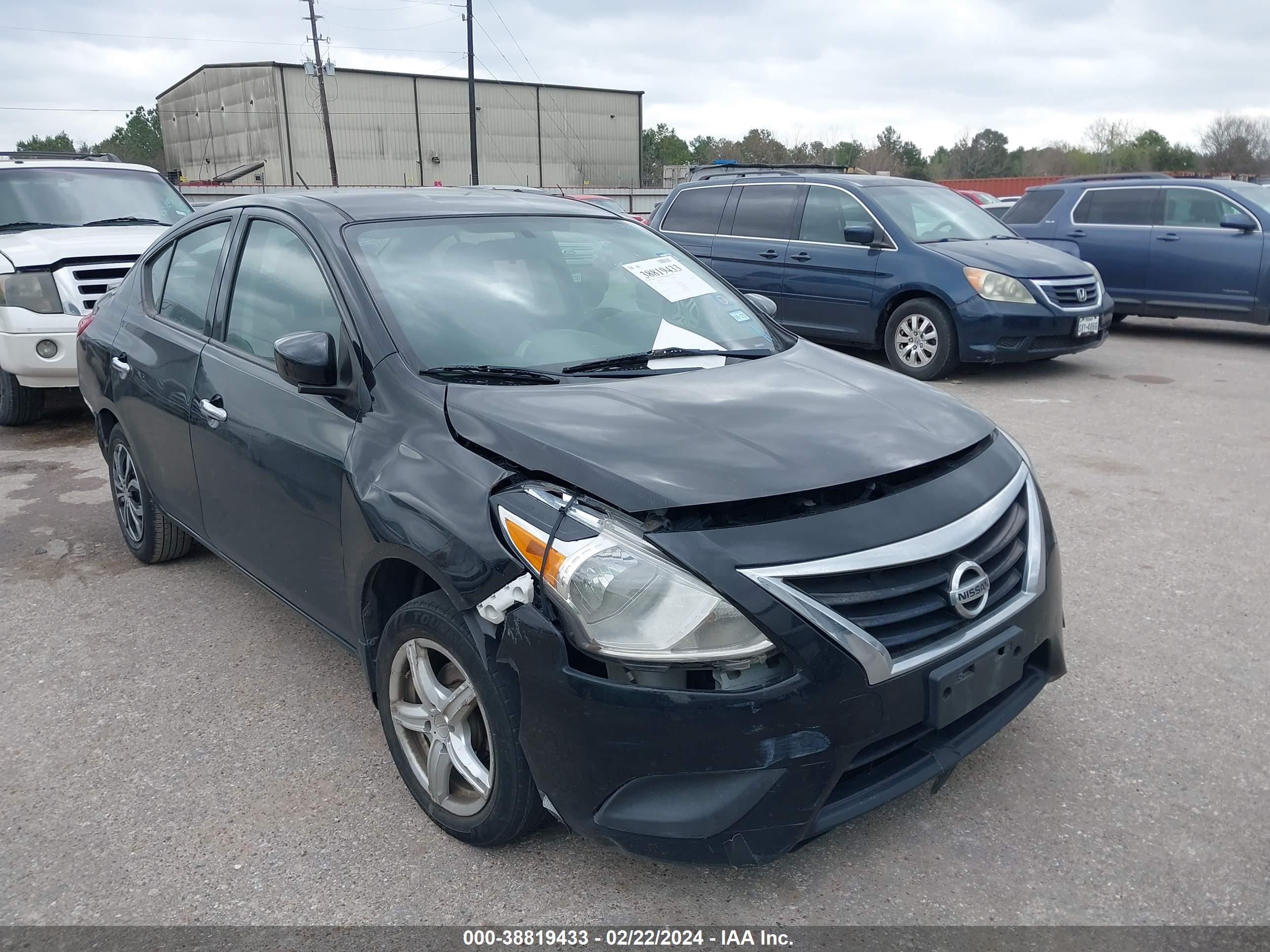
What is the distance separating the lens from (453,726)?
8.71 ft

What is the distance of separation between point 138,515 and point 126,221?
188 inches

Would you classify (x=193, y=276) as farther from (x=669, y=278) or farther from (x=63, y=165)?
(x=63, y=165)

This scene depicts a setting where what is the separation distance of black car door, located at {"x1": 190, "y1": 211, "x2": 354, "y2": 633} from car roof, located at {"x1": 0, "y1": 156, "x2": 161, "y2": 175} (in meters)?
6.15

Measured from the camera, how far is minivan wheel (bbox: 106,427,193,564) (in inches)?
180

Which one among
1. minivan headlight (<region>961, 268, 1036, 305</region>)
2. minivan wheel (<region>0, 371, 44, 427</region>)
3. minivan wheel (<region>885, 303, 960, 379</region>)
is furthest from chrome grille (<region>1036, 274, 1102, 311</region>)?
minivan wheel (<region>0, 371, 44, 427</region>)

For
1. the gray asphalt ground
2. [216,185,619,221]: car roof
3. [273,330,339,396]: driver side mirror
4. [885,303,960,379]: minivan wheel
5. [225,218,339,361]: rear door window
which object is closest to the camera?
the gray asphalt ground

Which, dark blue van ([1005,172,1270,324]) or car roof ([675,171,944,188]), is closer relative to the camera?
car roof ([675,171,944,188])

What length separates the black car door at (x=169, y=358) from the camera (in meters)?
3.88

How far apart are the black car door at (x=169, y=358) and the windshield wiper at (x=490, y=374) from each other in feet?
4.58

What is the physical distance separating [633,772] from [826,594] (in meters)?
0.57

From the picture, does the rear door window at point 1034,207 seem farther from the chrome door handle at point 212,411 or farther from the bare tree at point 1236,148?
the bare tree at point 1236,148

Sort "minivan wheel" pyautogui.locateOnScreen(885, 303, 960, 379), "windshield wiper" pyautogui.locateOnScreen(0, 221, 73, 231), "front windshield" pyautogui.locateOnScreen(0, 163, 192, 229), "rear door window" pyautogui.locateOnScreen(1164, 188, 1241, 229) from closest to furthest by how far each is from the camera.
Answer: "windshield wiper" pyautogui.locateOnScreen(0, 221, 73, 231)
"front windshield" pyautogui.locateOnScreen(0, 163, 192, 229)
"minivan wheel" pyautogui.locateOnScreen(885, 303, 960, 379)
"rear door window" pyautogui.locateOnScreen(1164, 188, 1241, 229)

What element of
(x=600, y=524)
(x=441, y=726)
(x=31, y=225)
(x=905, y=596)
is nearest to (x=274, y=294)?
(x=441, y=726)

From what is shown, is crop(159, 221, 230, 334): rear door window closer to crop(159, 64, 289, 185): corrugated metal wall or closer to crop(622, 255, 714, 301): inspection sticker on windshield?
crop(622, 255, 714, 301): inspection sticker on windshield
